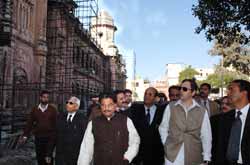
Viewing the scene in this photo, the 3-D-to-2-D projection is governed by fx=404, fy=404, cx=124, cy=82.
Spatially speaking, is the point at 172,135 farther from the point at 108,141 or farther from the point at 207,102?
the point at 207,102

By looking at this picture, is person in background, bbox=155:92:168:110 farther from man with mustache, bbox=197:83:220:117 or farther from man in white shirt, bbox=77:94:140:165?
man in white shirt, bbox=77:94:140:165

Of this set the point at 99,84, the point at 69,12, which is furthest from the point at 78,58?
the point at 99,84

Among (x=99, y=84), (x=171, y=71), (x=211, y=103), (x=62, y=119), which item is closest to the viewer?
(x=62, y=119)

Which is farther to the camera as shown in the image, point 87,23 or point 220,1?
point 87,23

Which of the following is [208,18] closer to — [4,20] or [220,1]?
[220,1]

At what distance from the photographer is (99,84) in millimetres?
47406

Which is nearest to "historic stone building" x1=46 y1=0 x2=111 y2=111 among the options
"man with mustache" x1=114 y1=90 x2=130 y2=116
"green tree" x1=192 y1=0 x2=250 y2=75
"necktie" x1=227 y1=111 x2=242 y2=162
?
"green tree" x1=192 y1=0 x2=250 y2=75

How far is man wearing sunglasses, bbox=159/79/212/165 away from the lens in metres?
5.10

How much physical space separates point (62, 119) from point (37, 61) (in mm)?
15062

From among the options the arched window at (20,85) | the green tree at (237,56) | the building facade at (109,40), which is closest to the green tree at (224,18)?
the arched window at (20,85)

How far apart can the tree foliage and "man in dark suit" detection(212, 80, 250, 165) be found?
5.62 m

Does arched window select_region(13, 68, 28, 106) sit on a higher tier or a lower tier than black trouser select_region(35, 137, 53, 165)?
higher

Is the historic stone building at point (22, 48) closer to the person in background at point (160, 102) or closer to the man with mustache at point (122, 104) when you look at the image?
the person in background at point (160, 102)

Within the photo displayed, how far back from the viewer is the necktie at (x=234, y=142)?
4539mm
